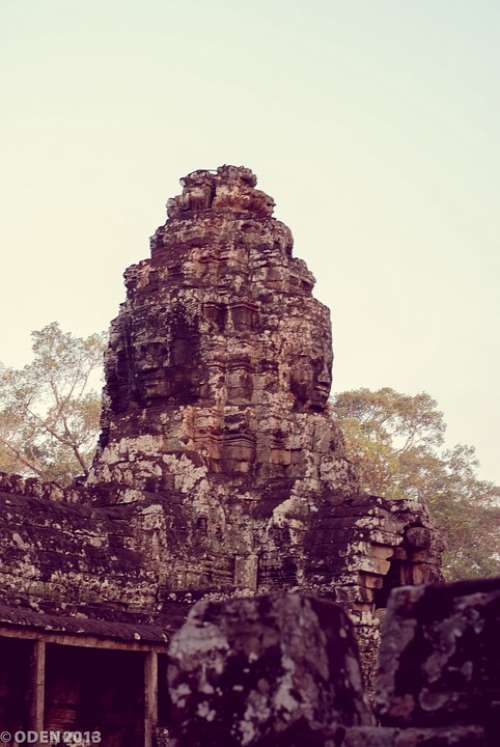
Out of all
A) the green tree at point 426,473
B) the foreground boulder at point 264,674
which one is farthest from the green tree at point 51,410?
the foreground boulder at point 264,674

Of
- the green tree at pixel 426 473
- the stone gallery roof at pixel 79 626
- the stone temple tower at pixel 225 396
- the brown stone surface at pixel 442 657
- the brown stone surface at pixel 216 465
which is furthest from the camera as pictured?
the green tree at pixel 426 473

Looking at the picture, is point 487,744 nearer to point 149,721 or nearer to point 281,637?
point 281,637

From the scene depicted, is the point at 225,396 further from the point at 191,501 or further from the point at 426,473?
the point at 426,473

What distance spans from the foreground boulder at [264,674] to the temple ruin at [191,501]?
791cm

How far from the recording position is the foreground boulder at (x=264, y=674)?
12.4 ft

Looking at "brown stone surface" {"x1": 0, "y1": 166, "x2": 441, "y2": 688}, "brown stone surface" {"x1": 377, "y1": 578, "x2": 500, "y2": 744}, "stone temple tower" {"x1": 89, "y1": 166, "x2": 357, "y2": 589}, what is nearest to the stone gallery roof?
"brown stone surface" {"x1": 0, "y1": 166, "x2": 441, "y2": 688}

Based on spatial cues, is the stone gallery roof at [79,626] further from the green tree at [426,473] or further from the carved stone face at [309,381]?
the green tree at [426,473]

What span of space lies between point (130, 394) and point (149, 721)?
17.7ft

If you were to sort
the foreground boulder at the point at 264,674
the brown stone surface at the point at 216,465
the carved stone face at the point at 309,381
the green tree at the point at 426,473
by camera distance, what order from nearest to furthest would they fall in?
the foreground boulder at the point at 264,674, the brown stone surface at the point at 216,465, the carved stone face at the point at 309,381, the green tree at the point at 426,473

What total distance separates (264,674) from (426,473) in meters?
34.4

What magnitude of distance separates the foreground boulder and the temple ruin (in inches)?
311

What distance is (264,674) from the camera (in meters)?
3.83

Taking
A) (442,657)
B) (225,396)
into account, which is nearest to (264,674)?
(442,657)

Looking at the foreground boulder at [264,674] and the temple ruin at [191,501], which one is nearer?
the foreground boulder at [264,674]
